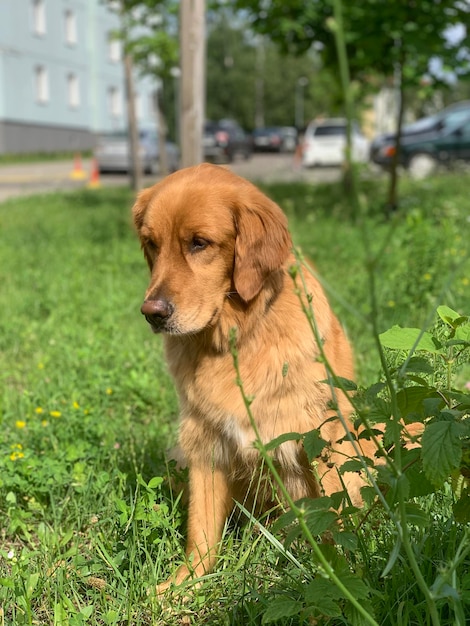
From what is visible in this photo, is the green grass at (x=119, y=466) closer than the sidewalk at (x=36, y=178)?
Yes

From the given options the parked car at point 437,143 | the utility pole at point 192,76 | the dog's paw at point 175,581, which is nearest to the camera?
the dog's paw at point 175,581

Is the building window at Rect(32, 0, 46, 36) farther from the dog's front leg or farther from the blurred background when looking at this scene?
the dog's front leg

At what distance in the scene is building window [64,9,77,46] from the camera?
126 ft

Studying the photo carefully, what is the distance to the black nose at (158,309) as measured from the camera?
243 centimetres

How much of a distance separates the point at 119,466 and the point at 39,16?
3725cm

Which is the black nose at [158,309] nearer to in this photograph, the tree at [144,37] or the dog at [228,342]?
the dog at [228,342]

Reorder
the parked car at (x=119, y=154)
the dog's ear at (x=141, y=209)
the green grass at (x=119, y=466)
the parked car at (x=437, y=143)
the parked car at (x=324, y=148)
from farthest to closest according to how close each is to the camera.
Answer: the parked car at (x=324, y=148) < the parked car at (x=119, y=154) < the parked car at (x=437, y=143) < the dog's ear at (x=141, y=209) < the green grass at (x=119, y=466)

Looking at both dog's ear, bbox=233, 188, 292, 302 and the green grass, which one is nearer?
the green grass

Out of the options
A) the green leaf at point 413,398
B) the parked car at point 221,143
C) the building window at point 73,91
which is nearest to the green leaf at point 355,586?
the green leaf at point 413,398

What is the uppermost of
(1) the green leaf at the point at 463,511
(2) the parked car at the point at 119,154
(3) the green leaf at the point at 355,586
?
(2) the parked car at the point at 119,154

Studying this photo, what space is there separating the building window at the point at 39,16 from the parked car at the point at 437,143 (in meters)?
22.1

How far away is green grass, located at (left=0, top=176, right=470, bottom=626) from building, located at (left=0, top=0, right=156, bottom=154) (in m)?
27.1

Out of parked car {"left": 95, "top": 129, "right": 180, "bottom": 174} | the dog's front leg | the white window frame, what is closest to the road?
parked car {"left": 95, "top": 129, "right": 180, "bottom": 174}

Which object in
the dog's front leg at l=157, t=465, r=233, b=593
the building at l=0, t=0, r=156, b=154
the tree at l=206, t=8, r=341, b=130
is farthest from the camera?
the tree at l=206, t=8, r=341, b=130
